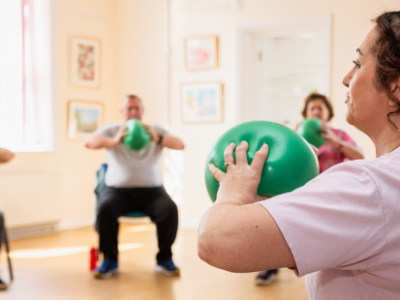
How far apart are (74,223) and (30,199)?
2.33 feet

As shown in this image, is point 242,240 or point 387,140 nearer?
point 242,240

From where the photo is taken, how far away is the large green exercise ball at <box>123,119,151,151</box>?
324 cm

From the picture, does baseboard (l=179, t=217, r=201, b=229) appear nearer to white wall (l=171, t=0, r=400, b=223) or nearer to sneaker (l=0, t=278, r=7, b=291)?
white wall (l=171, t=0, r=400, b=223)

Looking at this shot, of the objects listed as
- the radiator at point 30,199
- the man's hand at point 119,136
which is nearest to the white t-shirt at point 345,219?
the man's hand at point 119,136

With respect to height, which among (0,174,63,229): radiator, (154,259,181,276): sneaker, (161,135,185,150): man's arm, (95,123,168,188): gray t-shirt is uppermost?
(161,135,185,150): man's arm

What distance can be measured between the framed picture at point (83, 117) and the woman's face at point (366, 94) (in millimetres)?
4560

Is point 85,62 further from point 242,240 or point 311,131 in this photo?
point 242,240

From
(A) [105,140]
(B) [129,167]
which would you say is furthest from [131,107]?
(B) [129,167]

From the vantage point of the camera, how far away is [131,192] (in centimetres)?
351

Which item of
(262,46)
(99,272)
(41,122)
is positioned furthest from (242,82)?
(99,272)

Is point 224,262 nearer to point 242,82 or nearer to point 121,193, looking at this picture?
point 121,193

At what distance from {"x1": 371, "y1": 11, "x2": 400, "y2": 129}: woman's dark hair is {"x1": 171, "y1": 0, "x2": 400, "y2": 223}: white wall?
3.63 meters

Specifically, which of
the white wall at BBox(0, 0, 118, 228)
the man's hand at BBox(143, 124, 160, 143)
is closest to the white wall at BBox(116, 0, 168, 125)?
the white wall at BBox(0, 0, 118, 228)

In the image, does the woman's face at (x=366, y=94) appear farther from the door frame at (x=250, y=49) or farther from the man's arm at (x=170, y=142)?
the door frame at (x=250, y=49)
